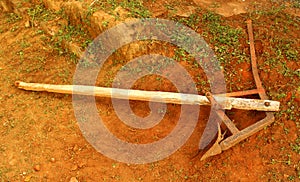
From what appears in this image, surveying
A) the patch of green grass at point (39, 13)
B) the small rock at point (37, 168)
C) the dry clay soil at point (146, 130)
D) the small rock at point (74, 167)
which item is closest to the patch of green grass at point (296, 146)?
the dry clay soil at point (146, 130)

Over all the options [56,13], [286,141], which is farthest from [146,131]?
[56,13]

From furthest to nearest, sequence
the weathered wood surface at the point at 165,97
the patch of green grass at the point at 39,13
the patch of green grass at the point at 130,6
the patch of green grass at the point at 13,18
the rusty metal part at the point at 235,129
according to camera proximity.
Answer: the patch of green grass at the point at 13,18 < the patch of green grass at the point at 39,13 < the patch of green grass at the point at 130,6 < the weathered wood surface at the point at 165,97 < the rusty metal part at the point at 235,129

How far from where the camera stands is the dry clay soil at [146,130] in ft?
13.3

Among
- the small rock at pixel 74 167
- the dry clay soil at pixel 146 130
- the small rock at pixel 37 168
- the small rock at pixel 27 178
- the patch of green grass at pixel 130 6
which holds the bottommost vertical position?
the small rock at pixel 27 178

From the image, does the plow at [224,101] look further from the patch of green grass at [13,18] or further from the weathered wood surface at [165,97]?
the patch of green grass at [13,18]

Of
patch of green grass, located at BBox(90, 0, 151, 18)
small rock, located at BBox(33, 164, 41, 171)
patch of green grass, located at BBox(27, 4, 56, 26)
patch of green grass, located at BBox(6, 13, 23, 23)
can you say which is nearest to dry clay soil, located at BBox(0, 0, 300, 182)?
small rock, located at BBox(33, 164, 41, 171)

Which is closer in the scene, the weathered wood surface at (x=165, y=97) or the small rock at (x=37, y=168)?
the weathered wood surface at (x=165, y=97)

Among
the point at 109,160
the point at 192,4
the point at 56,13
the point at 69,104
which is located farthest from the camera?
the point at 56,13

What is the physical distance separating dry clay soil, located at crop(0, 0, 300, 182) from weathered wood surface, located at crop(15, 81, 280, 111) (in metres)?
0.25

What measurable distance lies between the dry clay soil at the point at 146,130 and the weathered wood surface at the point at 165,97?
0.83 ft

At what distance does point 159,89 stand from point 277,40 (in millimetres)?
1916

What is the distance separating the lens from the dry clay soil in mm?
4039

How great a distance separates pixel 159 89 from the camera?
4.70 metres

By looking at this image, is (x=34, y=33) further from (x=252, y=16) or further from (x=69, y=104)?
(x=252, y=16)
